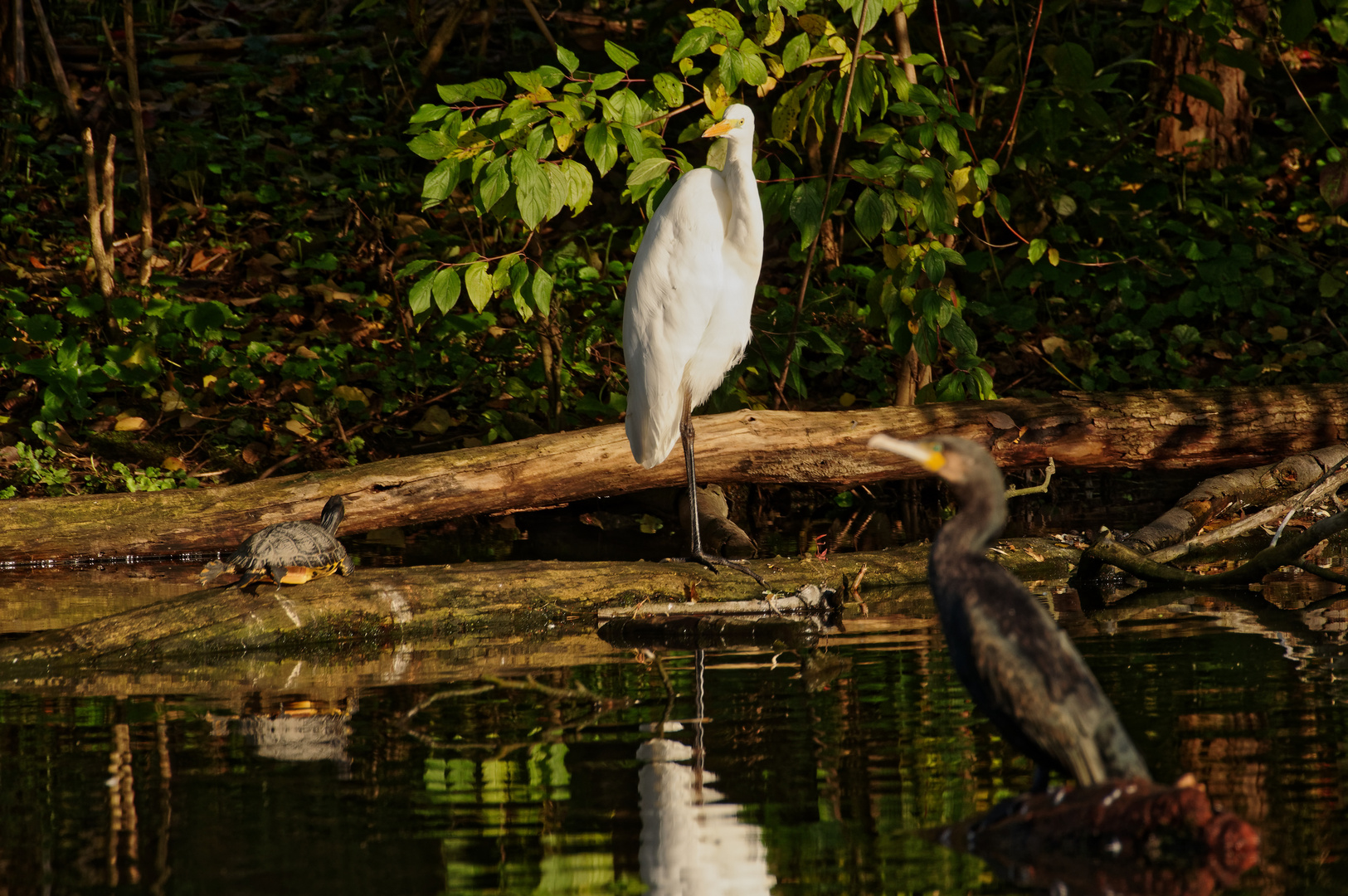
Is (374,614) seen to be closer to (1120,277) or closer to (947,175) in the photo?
(947,175)

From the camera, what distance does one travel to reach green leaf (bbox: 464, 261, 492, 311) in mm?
6484

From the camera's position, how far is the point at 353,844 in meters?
2.96

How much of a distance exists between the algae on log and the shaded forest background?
62.7 inches

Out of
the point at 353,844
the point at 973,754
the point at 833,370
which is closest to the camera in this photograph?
the point at 353,844

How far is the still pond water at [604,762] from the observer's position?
2809 millimetres

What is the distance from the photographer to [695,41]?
20.6ft

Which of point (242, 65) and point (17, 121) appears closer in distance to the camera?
point (17, 121)

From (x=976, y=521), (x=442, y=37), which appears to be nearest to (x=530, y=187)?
(x=976, y=521)

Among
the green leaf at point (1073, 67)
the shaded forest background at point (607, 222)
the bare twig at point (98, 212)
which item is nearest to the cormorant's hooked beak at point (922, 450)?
the shaded forest background at point (607, 222)

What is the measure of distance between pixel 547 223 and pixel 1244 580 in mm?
8132

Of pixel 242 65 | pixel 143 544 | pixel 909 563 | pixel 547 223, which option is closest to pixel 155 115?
pixel 242 65

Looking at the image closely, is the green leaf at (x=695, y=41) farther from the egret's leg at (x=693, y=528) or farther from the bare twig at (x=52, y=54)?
the bare twig at (x=52, y=54)

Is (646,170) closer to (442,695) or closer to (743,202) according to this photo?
(743,202)

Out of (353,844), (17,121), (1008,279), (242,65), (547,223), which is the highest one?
(242,65)
